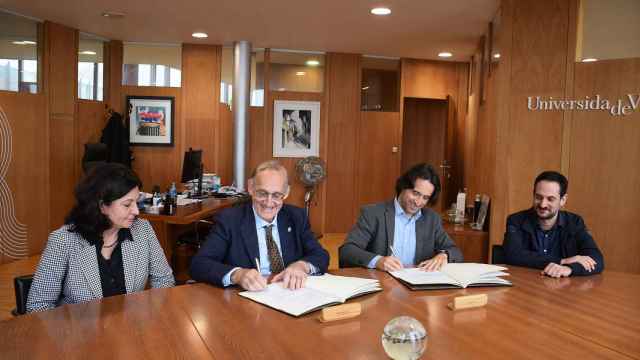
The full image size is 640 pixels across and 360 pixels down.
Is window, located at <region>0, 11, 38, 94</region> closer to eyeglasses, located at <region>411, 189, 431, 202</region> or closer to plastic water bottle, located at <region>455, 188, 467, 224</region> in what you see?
plastic water bottle, located at <region>455, 188, 467, 224</region>

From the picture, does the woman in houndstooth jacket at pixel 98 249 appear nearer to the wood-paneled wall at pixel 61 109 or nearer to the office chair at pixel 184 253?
the office chair at pixel 184 253

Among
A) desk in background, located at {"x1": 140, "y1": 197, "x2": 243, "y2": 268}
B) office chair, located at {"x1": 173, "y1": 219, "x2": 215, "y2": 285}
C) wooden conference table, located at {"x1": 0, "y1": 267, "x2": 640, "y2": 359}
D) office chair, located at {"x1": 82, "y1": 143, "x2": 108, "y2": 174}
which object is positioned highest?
office chair, located at {"x1": 82, "y1": 143, "x2": 108, "y2": 174}

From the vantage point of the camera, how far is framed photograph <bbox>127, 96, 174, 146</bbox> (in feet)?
27.8

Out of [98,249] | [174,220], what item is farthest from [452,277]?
[174,220]

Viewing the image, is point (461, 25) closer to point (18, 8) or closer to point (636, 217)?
point (636, 217)

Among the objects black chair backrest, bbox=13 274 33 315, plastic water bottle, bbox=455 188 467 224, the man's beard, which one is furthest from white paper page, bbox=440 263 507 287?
plastic water bottle, bbox=455 188 467 224

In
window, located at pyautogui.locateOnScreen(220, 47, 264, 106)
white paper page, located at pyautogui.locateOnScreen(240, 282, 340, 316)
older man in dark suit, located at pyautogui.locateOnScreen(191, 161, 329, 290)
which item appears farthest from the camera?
window, located at pyautogui.locateOnScreen(220, 47, 264, 106)

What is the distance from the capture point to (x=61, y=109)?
7242 mm

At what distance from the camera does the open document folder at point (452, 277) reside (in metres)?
2.40

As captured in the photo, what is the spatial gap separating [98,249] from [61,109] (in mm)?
5590

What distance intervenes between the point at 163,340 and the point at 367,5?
4.86 meters

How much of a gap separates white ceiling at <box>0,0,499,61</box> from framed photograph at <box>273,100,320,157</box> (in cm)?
94

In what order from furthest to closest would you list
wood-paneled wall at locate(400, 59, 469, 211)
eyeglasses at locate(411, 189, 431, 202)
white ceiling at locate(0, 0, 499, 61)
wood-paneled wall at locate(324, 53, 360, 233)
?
wood-paneled wall at locate(400, 59, 469, 211) < wood-paneled wall at locate(324, 53, 360, 233) < white ceiling at locate(0, 0, 499, 61) < eyeglasses at locate(411, 189, 431, 202)

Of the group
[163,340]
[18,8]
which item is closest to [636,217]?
[163,340]
